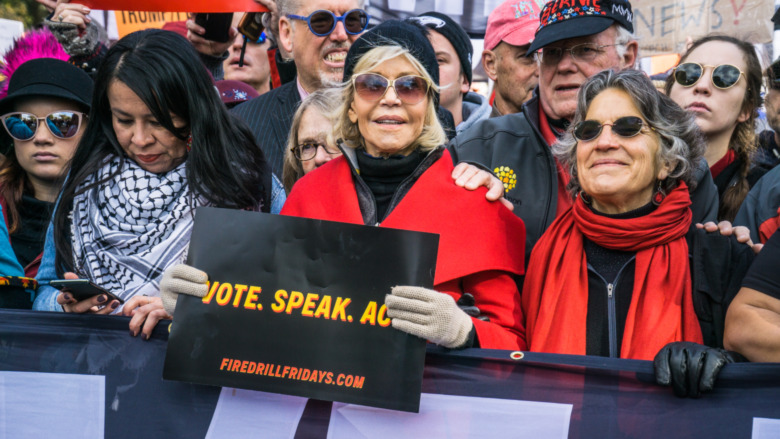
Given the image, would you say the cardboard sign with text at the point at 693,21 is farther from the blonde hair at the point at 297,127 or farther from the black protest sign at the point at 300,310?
the black protest sign at the point at 300,310

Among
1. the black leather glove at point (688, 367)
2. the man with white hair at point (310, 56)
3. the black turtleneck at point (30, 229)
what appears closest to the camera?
the black leather glove at point (688, 367)

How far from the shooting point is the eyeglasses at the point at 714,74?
4.64 m

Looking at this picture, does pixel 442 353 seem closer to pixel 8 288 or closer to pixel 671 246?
pixel 671 246

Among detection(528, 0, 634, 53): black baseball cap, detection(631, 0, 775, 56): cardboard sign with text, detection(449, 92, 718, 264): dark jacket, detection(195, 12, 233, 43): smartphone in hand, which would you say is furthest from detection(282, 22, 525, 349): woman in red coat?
detection(631, 0, 775, 56): cardboard sign with text

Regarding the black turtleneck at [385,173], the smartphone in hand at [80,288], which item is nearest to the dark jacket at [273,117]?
the black turtleneck at [385,173]

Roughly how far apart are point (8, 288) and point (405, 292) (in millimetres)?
1882

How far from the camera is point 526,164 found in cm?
410

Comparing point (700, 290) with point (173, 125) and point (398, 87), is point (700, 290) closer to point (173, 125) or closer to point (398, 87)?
point (398, 87)

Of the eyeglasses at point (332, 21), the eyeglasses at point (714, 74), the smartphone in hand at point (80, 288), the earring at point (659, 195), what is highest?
the eyeglasses at point (332, 21)

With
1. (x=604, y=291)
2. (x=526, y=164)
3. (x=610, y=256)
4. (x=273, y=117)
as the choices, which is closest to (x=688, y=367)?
(x=604, y=291)

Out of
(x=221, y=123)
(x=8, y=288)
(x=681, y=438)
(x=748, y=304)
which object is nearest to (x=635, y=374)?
(x=681, y=438)

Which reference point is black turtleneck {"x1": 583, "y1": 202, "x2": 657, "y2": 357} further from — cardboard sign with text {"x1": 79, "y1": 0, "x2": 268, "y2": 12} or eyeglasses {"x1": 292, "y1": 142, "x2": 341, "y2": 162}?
cardboard sign with text {"x1": 79, "y1": 0, "x2": 268, "y2": 12}

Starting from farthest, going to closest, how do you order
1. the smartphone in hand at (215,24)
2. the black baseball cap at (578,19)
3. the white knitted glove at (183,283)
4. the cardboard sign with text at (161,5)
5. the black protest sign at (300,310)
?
the smartphone in hand at (215,24) → the cardboard sign with text at (161,5) → the black baseball cap at (578,19) → the white knitted glove at (183,283) → the black protest sign at (300,310)

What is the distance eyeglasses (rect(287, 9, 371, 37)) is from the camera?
514 centimetres
